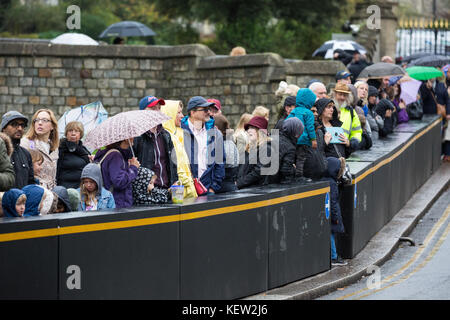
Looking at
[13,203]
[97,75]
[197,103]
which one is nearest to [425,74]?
[97,75]

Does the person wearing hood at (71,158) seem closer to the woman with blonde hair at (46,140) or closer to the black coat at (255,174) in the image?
the woman with blonde hair at (46,140)

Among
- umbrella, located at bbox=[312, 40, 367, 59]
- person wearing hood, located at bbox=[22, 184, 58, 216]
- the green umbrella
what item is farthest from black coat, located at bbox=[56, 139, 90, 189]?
umbrella, located at bbox=[312, 40, 367, 59]

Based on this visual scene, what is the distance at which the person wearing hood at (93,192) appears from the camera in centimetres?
927

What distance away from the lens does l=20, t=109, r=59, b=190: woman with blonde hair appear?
11.3m

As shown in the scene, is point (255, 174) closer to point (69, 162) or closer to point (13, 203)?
point (69, 162)

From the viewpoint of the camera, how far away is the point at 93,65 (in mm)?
28766

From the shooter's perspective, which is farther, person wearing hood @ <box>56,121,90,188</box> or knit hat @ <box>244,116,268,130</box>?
knit hat @ <box>244,116,268,130</box>

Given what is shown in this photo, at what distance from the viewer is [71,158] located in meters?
11.7

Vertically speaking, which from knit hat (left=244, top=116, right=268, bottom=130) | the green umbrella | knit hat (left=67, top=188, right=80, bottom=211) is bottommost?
knit hat (left=67, top=188, right=80, bottom=211)

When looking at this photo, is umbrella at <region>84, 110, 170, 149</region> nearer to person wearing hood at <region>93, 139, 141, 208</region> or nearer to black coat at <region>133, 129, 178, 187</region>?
person wearing hood at <region>93, 139, 141, 208</region>

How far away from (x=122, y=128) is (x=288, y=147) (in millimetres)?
2106

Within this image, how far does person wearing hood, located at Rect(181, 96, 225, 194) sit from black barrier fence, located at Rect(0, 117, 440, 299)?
1.13m
